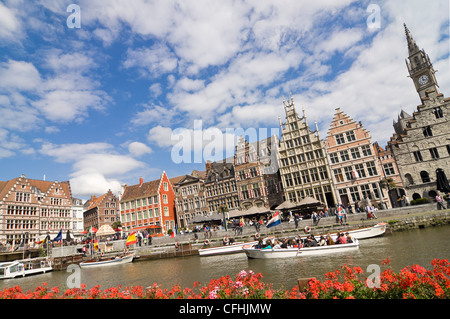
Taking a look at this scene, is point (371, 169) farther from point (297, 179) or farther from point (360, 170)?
point (297, 179)

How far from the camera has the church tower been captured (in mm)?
57594

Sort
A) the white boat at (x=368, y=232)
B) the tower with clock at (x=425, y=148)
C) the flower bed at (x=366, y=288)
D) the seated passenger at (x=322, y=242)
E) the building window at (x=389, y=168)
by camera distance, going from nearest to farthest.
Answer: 1. the flower bed at (x=366, y=288)
2. the seated passenger at (x=322, y=242)
3. the white boat at (x=368, y=232)
4. the tower with clock at (x=425, y=148)
5. the building window at (x=389, y=168)

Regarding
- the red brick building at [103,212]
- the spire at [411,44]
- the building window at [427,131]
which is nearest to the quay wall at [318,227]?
the building window at [427,131]

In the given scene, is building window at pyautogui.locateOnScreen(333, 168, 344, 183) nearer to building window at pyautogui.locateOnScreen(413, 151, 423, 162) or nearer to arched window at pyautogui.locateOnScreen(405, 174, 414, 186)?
arched window at pyautogui.locateOnScreen(405, 174, 414, 186)

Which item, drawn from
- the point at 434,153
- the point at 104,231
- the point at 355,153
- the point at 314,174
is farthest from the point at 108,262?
the point at 434,153

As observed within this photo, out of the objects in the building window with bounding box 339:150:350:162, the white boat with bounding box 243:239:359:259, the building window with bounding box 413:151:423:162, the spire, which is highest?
the spire

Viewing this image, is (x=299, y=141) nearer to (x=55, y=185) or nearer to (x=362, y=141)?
(x=362, y=141)

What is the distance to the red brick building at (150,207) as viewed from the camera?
5534 cm

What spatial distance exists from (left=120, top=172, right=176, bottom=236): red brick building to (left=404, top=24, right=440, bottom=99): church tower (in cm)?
6285

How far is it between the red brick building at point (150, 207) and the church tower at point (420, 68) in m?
62.9

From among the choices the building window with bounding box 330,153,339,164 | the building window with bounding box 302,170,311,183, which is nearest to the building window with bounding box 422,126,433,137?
the building window with bounding box 330,153,339,164

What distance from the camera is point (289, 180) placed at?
42.6 metres

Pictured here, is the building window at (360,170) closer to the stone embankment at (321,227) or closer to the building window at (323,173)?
the building window at (323,173)
